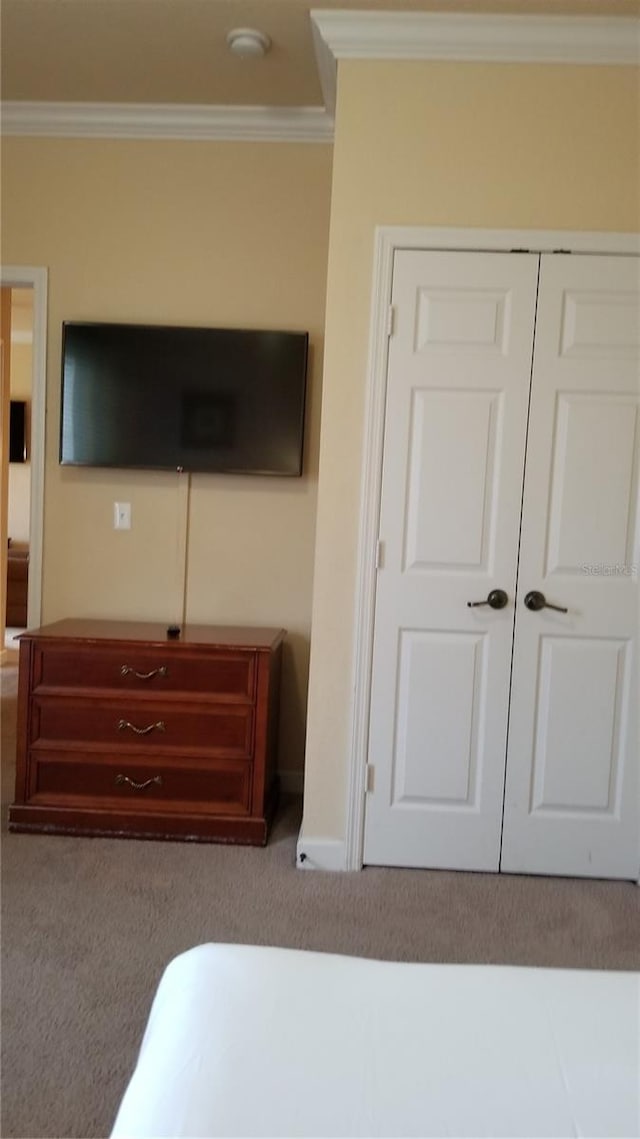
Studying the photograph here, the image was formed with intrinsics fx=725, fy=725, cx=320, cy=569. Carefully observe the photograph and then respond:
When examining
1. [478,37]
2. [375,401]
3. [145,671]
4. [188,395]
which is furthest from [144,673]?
[478,37]

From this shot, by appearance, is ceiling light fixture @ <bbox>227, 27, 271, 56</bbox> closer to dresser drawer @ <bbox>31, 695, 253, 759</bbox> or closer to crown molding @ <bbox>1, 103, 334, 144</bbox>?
crown molding @ <bbox>1, 103, 334, 144</bbox>

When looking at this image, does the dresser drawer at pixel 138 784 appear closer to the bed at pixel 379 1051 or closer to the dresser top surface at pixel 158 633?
the dresser top surface at pixel 158 633

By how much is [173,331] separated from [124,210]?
23.7 inches

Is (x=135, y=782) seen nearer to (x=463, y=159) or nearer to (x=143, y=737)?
(x=143, y=737)

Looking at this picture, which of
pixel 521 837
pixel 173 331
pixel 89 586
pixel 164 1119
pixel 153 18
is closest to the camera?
pixel 164 1119

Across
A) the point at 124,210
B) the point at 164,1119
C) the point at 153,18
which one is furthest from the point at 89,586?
the point at 164,1119

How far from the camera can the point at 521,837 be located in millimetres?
2545

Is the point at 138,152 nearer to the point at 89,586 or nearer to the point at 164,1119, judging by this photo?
the point at 89,586

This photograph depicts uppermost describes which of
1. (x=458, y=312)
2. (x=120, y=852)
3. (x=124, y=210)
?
(x=124, y=210)

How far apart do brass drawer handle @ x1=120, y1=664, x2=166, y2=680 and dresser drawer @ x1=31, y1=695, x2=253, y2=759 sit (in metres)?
0.09

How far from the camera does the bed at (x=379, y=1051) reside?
0.79 m

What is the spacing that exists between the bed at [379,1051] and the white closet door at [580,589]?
147 cm

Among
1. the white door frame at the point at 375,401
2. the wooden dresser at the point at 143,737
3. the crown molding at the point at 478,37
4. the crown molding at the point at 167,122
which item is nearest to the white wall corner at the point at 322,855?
the white door frame at the point at 375,401

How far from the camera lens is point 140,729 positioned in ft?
8.75
